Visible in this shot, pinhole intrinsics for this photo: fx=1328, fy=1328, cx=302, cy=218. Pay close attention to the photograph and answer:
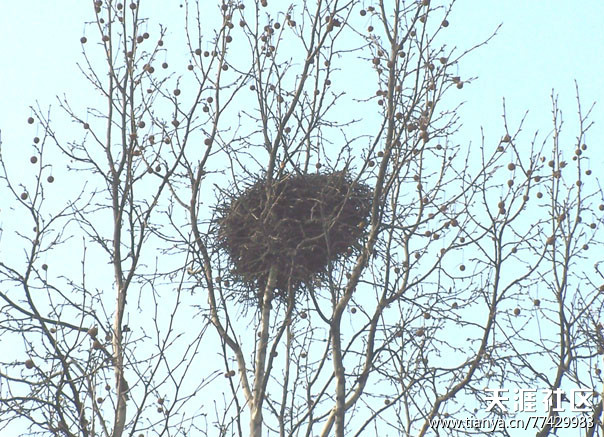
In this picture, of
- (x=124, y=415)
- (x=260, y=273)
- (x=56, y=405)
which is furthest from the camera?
(x=260, y=273)

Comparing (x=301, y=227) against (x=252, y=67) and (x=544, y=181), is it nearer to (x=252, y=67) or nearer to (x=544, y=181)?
(x=252, y=67)

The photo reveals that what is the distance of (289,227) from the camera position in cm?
941

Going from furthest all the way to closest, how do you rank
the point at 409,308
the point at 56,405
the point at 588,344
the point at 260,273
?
the point at 260,273 → the point at 409,308 → the point at 588,344 → the point at 56,405

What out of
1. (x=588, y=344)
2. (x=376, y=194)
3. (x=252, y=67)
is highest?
(x=252, y=67)

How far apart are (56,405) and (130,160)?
1.77 m

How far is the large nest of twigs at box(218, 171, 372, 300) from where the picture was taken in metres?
9.34

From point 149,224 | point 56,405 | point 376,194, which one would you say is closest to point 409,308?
point 376,194

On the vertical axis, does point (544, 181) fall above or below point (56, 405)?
above

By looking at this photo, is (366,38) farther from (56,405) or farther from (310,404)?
(56,405)

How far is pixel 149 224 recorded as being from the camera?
887cm

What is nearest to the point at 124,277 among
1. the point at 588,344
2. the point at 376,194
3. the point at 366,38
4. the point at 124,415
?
the point at 124,415

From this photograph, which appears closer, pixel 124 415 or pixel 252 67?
pixel 124 415

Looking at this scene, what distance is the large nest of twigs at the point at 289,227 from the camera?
934cm

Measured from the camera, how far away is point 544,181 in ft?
27.9
